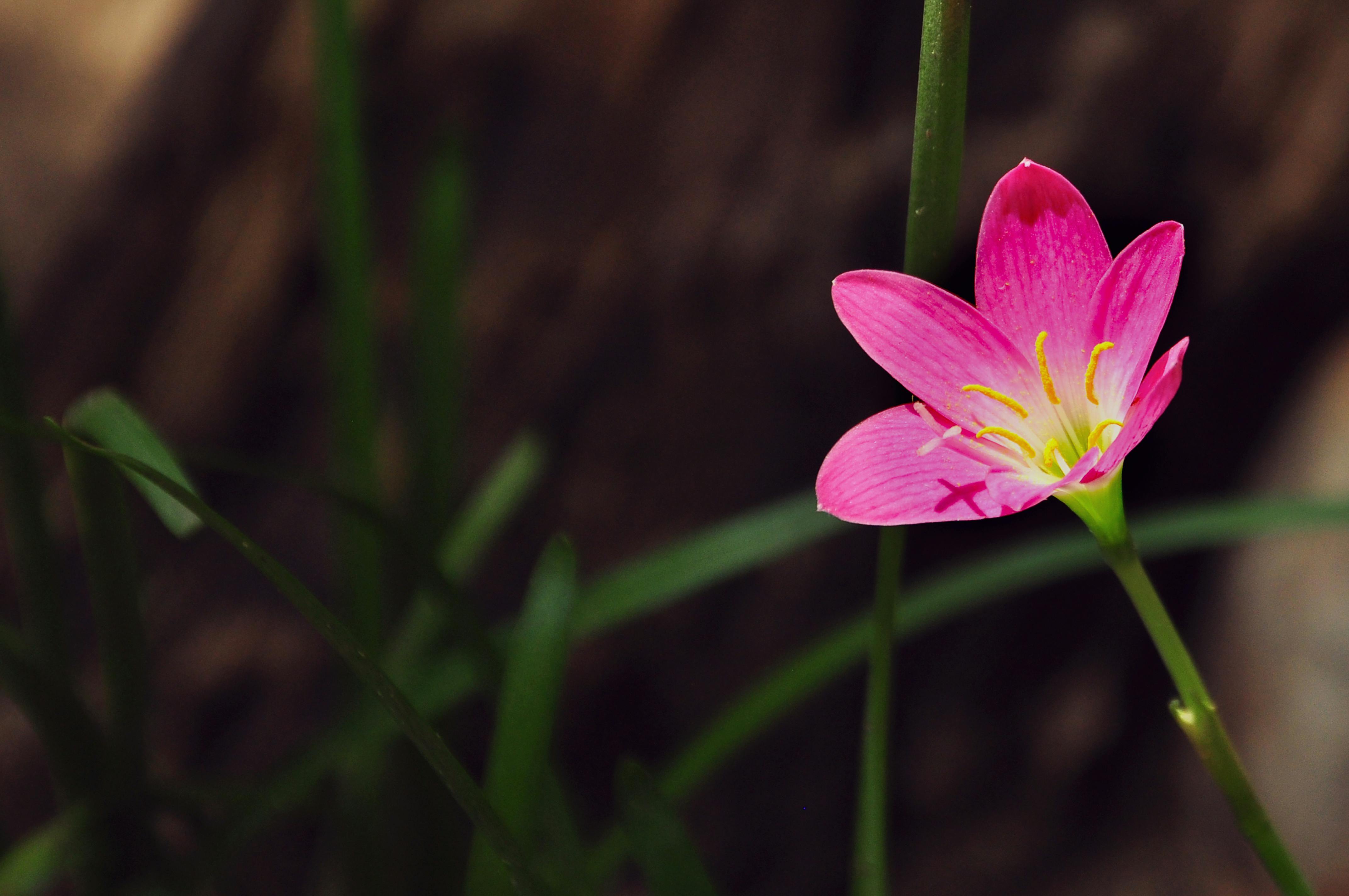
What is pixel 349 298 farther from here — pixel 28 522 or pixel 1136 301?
pixel 1136 301

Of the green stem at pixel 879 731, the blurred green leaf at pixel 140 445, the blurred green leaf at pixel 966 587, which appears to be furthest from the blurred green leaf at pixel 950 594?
the blurred green leaf at pixel 140 445

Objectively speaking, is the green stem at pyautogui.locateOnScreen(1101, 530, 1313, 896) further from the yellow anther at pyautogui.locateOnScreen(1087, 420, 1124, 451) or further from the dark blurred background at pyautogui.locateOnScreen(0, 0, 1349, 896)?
the dark blurred background at pyautogui.locateOnScreen(0, 0, 1349, 896)

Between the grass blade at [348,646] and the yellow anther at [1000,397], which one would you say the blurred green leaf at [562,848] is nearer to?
the grass blade at [348,646]

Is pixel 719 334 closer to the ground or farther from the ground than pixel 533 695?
farther from the ground

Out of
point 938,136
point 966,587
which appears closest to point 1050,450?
point 938,136

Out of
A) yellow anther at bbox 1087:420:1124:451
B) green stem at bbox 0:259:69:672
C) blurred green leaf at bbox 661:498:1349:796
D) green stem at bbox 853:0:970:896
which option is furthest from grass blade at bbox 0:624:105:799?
yellow anther at bbox 1087:420:1124:451

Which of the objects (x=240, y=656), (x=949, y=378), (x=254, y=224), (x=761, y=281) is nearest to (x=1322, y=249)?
(x=761, y=281)
